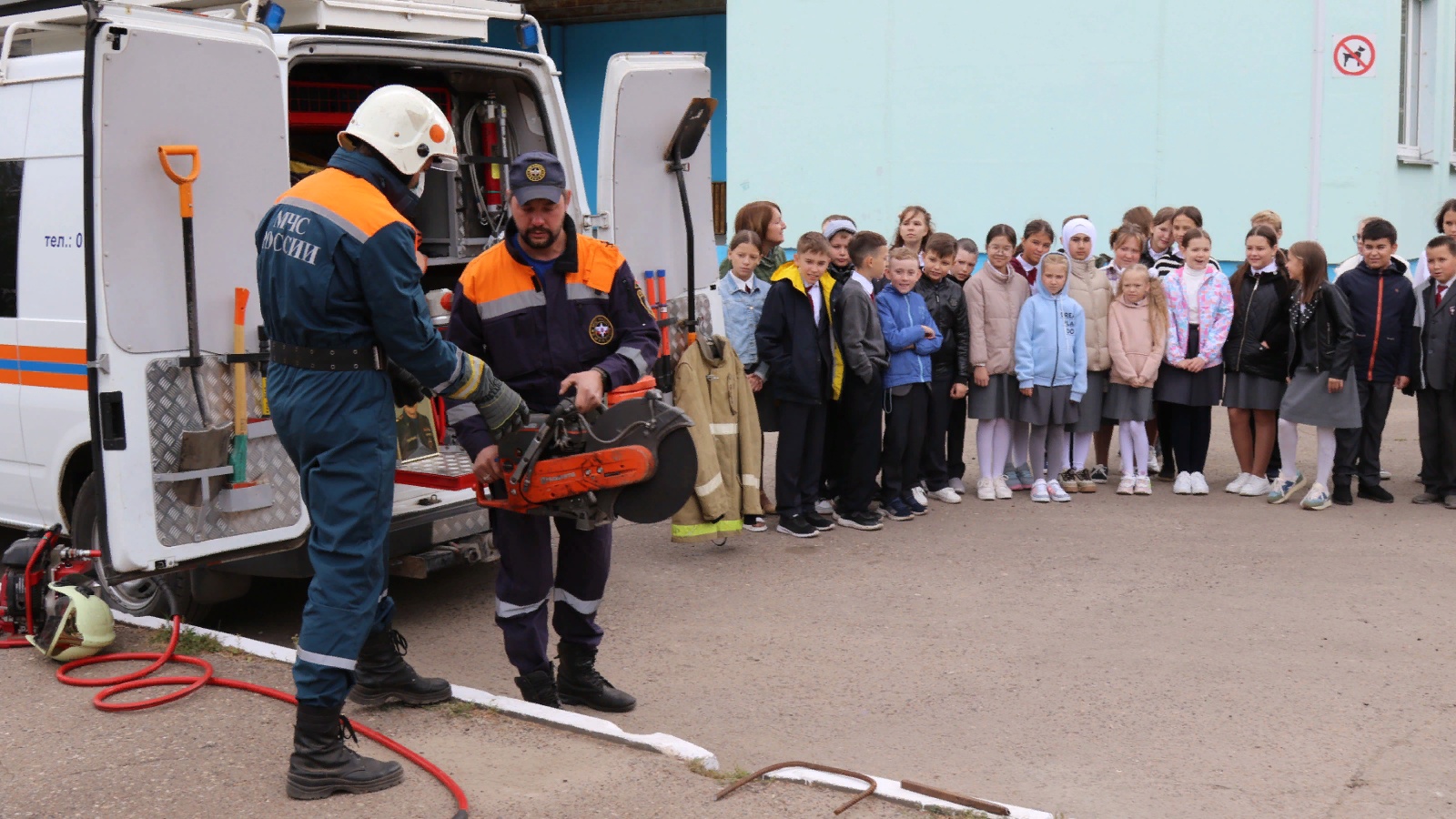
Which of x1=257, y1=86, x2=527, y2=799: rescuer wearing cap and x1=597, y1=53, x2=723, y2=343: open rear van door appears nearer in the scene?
x1=257, y1=86, x2=527, y2=799: rescuer wearing cap

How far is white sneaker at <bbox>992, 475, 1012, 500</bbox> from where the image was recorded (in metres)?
9.12

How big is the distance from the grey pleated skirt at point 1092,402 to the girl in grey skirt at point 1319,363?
112 centimetres

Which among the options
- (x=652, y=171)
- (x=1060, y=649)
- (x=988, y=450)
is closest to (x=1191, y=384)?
(x=988, y=450)

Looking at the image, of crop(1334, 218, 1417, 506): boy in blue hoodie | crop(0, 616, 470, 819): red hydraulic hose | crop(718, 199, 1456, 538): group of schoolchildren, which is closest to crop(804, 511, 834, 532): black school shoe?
crop(718, 199, 1456, 538): group of schoolchildren

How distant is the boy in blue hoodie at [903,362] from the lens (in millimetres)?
8562

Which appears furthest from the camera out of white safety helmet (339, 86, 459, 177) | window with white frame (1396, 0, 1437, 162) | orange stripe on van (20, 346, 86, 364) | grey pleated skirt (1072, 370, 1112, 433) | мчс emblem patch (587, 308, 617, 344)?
window with white frame (1396, 0, 1437, 162)

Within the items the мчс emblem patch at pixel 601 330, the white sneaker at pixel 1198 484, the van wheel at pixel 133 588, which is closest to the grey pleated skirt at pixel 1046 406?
the white sneaker at pixel 1198 484

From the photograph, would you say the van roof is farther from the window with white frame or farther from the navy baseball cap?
the window with white frame

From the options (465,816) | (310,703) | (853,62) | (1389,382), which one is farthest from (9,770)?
(853,62)

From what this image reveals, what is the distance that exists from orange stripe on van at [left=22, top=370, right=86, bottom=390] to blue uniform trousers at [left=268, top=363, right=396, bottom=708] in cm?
199

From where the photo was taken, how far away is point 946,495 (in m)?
9.06

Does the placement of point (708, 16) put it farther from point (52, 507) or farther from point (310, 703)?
point (310, 703)

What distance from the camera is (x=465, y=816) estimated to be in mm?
3969

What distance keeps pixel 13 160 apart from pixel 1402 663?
6146mm
